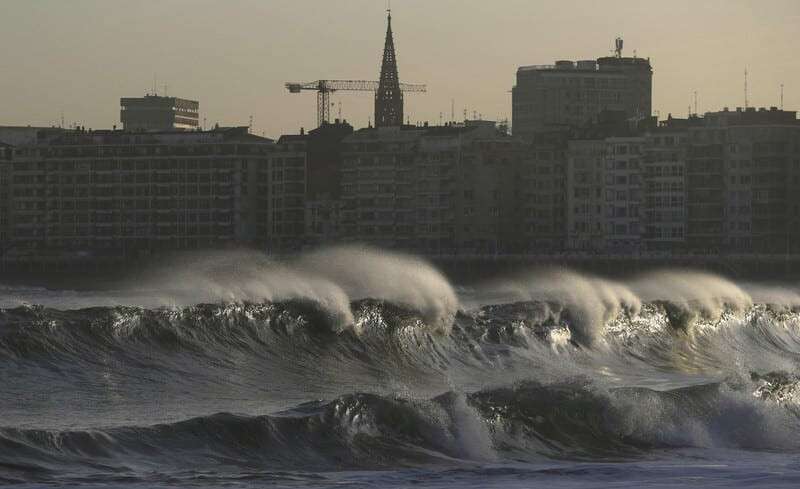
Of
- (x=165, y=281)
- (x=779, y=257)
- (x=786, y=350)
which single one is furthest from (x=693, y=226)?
(x=786, y=350)

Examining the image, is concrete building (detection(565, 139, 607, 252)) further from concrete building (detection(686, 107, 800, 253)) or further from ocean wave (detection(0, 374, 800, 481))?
ocean wave (detection(0, 374, 800, 481))

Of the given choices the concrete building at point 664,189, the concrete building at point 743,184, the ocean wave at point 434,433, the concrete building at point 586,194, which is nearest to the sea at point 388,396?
the ocean wave at point 434,433

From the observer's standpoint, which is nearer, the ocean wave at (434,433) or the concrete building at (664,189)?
the ocean wave at (434,433)

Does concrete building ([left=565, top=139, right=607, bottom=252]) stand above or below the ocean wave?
above

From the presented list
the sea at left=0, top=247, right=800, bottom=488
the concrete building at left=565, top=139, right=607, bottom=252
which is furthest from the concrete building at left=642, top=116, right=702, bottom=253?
the sea at left=0, top=247, right=800, bottom=488

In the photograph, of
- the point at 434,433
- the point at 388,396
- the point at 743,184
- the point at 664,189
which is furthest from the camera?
the point at 664,189

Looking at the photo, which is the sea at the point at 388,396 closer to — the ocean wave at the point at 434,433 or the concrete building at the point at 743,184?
the ocean wave at the point at 434,433

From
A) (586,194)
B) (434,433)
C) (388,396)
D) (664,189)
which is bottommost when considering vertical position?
(434,433)

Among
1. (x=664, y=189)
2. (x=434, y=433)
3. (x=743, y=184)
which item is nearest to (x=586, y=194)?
(x=664, y=189)

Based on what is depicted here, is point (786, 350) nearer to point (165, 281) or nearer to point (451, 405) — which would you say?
point (451, 405)

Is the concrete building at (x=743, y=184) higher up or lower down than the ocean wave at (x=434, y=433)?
higher up

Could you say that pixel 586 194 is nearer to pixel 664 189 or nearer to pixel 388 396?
pixel 664 189
